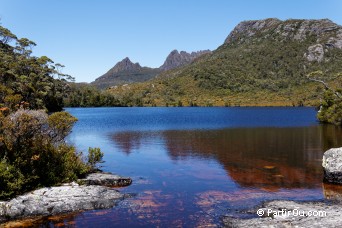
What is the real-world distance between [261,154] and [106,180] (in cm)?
2375

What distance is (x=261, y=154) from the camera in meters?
45.6

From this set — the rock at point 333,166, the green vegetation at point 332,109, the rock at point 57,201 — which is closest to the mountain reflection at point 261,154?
the rock at point 333,166

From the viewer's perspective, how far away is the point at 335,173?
29.5 metres

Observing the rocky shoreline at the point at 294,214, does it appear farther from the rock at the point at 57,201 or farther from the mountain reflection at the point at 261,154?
the rock at the point at 57,201

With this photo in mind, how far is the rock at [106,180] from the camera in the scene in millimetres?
28622

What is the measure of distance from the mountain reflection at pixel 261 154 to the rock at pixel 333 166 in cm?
114

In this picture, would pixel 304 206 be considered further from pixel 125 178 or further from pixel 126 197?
pixel 125 178

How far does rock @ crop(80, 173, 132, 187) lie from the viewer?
28622 mm

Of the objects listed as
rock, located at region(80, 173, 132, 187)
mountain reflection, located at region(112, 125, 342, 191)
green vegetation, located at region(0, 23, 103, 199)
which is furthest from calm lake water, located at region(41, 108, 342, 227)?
green vegetation, located at region(0, 23, 103, 199)

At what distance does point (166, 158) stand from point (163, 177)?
10.3 m

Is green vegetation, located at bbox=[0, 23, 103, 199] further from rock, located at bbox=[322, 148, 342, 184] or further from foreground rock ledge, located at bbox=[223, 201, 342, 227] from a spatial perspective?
rock, located at bbox=[322, 148, 342, 184]

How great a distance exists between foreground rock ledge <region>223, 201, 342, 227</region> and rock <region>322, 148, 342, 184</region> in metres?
7.72

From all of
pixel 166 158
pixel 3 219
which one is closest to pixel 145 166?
pixel 166 158

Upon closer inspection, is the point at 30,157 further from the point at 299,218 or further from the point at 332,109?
the point at 332,109
